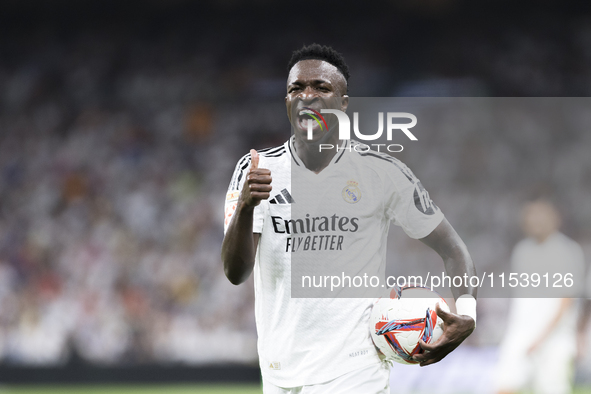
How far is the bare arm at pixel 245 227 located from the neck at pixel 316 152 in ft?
1.83

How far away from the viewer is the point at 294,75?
10.7 ft

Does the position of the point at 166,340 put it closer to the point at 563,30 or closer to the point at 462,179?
the point at 462,179

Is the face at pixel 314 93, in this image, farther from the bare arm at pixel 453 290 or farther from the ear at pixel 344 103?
the bare arm at pixel 453 290

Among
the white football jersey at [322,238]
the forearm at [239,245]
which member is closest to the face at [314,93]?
the white football jersey at [322,238]

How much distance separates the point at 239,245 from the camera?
9.14ft

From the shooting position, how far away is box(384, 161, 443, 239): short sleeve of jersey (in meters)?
3.22

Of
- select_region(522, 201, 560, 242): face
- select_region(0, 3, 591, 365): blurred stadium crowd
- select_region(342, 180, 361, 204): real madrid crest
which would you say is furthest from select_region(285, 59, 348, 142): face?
select_region(0, 3, 591, 365): blurred stadium crowd

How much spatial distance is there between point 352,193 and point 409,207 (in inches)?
11.9

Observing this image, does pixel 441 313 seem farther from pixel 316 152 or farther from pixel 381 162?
pixel 316 152

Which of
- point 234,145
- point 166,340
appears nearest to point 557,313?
point 166,340

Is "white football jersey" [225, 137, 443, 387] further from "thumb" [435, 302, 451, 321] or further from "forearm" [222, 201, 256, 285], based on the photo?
"thumb" [435, 302, 451, 321]

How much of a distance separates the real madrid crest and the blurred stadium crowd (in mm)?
5332

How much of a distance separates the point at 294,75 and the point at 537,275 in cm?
402

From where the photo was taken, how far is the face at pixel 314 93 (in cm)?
318
